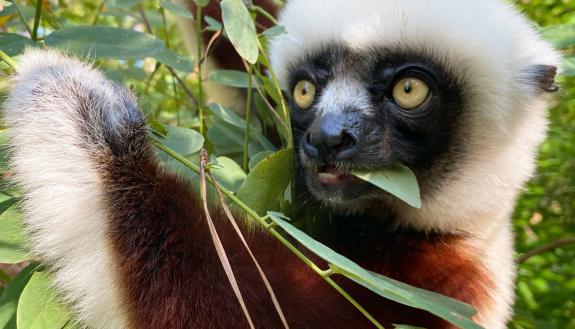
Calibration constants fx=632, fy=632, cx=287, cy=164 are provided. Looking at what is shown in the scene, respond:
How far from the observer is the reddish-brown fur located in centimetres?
214

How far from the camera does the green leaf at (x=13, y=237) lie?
2082mm

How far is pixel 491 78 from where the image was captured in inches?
109

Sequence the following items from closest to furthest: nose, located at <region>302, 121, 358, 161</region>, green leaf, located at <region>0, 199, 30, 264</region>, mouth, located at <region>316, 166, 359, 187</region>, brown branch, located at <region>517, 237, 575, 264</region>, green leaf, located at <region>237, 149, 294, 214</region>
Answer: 1. green leaf, located at <region>0, 199, 30, 264</region>
2. green leaf, located at <region>237, 149, 294, 214</region>
3. nose, located at <region>302, 121, 358, 161</region>
4. mouth, located at <region>316, 166, 359, 187</region>
5. brown branch, located at <region>517, 237, 575, 264</region>

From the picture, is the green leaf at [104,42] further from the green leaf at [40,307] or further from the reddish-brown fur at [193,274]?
the green leaf at [40,307]

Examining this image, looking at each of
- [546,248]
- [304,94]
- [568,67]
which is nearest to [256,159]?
[304,94]

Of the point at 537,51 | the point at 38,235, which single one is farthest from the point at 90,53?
the point at 537,51

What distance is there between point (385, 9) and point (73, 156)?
145 cm

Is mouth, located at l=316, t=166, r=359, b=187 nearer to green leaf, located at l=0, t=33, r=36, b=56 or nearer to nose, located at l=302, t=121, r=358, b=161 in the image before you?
nose, located at l=302, t=121, r=358, b=161

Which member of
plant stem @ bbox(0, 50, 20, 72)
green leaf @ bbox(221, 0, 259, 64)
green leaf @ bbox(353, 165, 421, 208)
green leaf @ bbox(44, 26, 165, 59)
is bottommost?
green leaf @ bbox(353, 165, 421, 208)

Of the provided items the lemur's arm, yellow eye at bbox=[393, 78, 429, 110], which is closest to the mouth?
yellow eye at bbox=[393, 78, 429, 110]

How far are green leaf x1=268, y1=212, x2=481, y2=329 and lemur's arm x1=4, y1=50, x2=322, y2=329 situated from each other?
443mm

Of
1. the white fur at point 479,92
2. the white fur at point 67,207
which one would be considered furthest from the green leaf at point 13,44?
the white fur at point 479,92

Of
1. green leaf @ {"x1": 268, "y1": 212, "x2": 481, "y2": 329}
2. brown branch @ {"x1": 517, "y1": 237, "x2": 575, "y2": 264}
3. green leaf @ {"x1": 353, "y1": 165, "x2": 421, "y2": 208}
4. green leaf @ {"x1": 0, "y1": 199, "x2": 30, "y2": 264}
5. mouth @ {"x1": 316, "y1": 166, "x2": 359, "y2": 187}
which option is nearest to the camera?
green leaf @ {"x1": 268, "y1": 212, "x2": 481, "y2": 329}

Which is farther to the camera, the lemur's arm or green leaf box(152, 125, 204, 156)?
green leaf box(152, 125, 204, 156)
